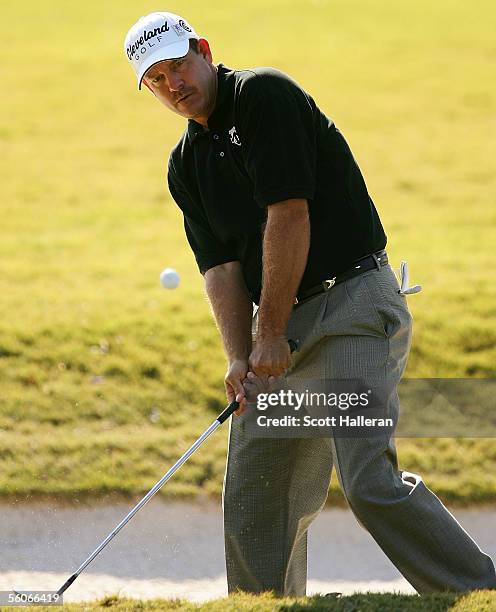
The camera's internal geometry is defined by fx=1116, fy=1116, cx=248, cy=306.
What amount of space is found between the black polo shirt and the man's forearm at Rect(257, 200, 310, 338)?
0.04 meters

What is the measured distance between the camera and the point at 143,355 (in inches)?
326

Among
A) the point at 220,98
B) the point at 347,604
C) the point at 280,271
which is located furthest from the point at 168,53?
the point at 347,604

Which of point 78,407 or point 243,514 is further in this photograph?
point 78,407

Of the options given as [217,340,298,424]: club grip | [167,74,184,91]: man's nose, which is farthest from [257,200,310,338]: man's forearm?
[167,74,184,91]: man's nose

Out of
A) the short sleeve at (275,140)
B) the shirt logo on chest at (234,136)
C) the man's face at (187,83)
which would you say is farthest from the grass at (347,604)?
the man's face at (187,83)

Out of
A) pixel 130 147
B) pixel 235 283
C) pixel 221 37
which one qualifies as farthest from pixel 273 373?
pixel 221 37

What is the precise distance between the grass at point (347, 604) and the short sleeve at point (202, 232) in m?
1.36

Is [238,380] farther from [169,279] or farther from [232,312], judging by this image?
[169,279]

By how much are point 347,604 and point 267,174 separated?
1594 millimetres

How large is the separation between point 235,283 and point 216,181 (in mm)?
468

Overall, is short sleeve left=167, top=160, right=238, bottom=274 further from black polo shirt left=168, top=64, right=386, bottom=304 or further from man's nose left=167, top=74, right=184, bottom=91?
man's nose left=167, top=74, right=184, bottom=91

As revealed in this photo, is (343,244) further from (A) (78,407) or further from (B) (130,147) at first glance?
(B) (130,147)

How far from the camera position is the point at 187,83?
4234mm

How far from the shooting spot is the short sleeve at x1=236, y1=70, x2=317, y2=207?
405 centimetres
